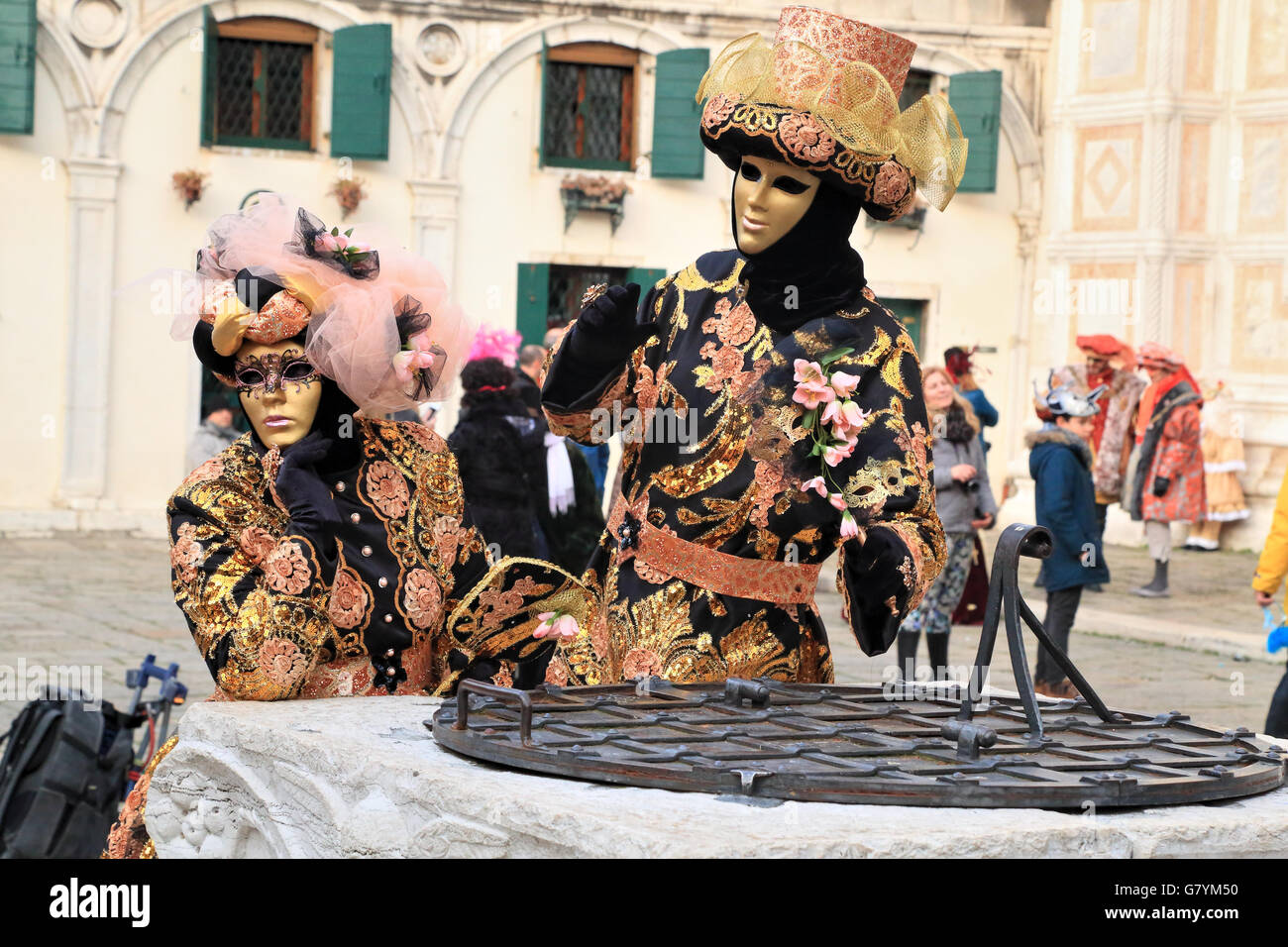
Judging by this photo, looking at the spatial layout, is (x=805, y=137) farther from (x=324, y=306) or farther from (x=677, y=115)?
(x=677, y=115)

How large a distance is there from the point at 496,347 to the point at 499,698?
17.1ft

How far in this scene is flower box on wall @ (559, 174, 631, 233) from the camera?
15.6m

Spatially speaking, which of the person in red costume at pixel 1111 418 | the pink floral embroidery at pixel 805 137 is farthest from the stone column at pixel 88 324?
the pink floral embroidery at pixel 805 137

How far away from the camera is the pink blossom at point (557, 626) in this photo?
333 centimetres

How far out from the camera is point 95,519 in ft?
47.7

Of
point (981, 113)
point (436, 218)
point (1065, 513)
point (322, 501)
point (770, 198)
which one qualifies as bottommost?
point (1065, 513)

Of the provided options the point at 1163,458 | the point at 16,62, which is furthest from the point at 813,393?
the point at 16,62

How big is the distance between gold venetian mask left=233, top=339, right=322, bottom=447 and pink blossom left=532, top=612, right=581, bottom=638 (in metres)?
0.54

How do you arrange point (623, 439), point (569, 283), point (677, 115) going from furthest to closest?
point (569, 283) → point (677, 115) → point (623, 439)

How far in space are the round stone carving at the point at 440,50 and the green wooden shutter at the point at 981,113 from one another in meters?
4.40

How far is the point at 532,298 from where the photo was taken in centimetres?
1581

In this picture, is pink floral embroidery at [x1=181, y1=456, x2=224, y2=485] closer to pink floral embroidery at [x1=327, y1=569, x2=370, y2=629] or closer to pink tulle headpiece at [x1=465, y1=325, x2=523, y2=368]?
pink floral embroidery at [x1=327, y1=569, x2=370, y2=629]

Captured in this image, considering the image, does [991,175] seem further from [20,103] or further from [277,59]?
[20,103]

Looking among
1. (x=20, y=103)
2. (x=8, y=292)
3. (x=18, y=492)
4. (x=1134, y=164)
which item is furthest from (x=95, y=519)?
(x=1134, y=164)
